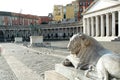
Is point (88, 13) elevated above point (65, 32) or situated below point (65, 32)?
above

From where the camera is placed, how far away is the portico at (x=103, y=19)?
58.5 m

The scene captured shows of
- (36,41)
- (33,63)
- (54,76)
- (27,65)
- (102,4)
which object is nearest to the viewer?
(54,76)

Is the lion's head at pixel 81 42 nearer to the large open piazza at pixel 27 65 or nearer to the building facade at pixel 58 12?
the large open piazza at pixel 27 65

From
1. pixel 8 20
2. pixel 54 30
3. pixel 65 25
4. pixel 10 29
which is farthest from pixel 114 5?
pixel 8 20

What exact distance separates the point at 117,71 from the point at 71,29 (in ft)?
302

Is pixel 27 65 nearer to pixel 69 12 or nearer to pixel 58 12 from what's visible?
pixel 69 12

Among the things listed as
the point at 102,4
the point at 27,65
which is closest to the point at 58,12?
the point at 102,4

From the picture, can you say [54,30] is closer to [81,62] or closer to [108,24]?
[108,24]

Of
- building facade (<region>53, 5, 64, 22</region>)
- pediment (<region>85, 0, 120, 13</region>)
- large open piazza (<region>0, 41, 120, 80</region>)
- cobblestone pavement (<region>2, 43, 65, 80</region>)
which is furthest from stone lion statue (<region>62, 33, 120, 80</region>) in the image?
building facade (<region>53, 5, 64, 22</region>)

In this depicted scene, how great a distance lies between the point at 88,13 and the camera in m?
73.9

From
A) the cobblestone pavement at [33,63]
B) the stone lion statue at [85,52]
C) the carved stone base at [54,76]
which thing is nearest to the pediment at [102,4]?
the cobblestone pavement at [33,63]

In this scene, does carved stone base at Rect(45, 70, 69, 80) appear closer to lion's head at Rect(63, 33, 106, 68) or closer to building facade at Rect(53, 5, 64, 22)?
lion's head at Rect(63, 33, 106, 68)

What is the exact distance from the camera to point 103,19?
66062mm

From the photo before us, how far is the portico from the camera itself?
58.5 metres
